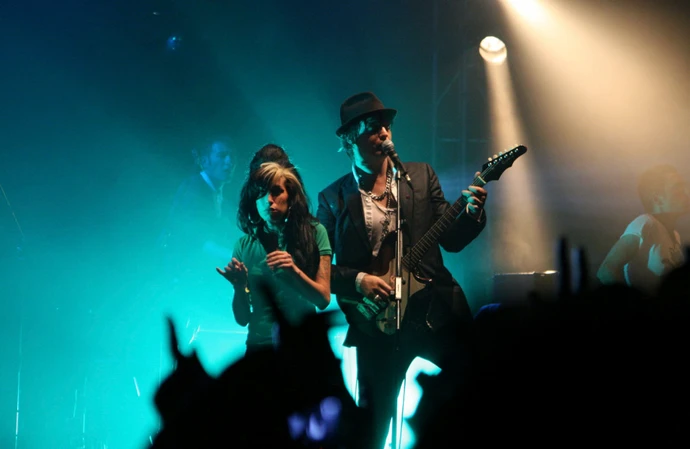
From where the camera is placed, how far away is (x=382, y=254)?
3.07m

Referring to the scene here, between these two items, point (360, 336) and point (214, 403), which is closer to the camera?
point (214, 403)

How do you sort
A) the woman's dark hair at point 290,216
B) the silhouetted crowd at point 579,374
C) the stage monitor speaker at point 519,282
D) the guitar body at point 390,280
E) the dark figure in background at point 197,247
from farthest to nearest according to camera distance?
the dark figure in background at point 197,247, the stage monitor speaker at point 519,282, the guitar body at point 390,280, the woman's dark hair at point 290,216, the silhouetted crowd at point 579,374

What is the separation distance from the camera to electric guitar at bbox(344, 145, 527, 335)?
115 inches

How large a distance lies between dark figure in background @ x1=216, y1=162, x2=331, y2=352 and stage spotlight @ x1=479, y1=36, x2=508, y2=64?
4.10 m

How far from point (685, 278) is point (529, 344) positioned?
40 centimetres

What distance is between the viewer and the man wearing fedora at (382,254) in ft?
9.42

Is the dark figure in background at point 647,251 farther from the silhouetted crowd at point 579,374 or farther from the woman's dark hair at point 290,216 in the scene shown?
the silhouetted crowd at point 579,374

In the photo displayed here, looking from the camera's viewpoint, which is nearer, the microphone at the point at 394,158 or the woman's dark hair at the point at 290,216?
the microphone at the point at 394,158

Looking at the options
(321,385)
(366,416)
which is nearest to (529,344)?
(321,385)

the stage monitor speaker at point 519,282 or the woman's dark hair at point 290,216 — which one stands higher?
the woman's dark hair at point 290,216

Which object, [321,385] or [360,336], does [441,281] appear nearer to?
[360,336]

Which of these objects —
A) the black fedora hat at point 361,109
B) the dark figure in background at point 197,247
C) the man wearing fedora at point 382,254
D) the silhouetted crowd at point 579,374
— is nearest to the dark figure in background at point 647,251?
the man wearing fedora at point 382,254

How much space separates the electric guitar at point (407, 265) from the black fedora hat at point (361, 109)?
0.65 meters

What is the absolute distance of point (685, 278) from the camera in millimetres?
1334
